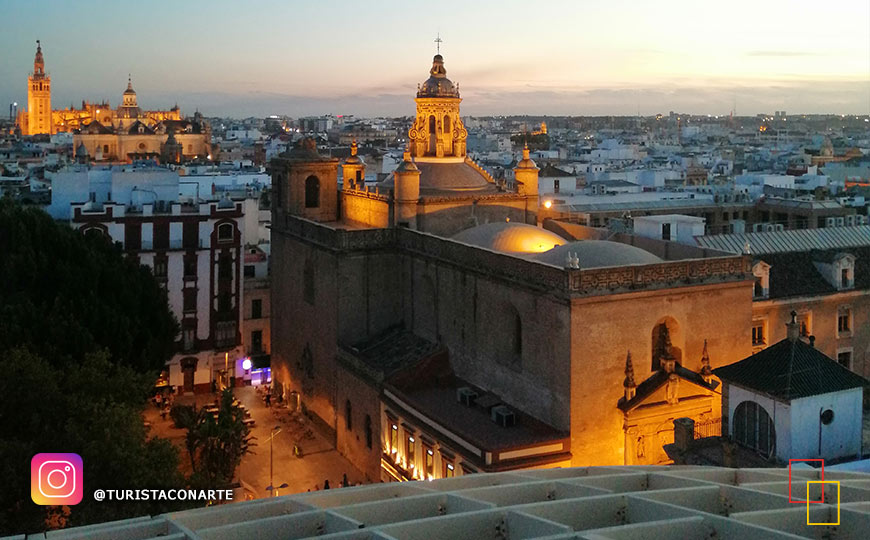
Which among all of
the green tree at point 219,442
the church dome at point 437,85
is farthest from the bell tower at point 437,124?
the green tree at point 219,442

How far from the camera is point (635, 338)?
32156 mm

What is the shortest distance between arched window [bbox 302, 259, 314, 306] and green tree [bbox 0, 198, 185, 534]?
274 inches

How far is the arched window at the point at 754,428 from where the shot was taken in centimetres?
2617

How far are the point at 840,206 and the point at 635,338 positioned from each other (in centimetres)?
4874

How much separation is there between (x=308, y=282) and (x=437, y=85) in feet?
37.4

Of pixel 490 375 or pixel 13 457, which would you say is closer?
pixel 13 457

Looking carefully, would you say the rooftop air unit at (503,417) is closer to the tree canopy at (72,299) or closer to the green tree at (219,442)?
the green tree at (219,442)

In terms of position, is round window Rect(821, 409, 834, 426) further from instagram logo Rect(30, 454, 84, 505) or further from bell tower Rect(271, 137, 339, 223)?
bell tower Rect(271, 137, 339, 223)

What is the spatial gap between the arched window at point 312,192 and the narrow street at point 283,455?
10.4 metres

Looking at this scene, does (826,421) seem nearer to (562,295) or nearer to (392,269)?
(562,295)

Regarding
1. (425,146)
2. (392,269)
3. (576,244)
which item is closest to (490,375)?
(576,244)

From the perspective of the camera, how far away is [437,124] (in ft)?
155

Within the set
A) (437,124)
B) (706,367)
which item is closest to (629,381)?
(706,367)

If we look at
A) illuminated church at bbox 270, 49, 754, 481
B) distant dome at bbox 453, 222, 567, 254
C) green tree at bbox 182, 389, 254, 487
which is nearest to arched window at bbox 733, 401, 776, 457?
illuminated church at bbox 270, 49, 754, 481
